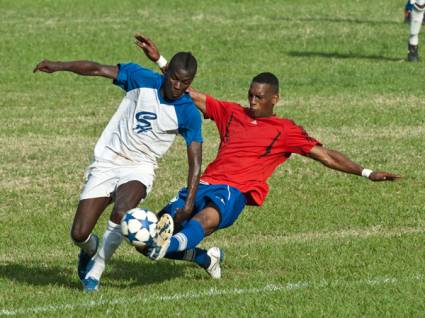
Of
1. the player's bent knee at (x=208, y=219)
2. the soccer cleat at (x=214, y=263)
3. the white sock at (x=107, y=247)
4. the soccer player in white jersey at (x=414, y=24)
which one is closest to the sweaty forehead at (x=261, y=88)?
the player's bent knee at (x=208, y=219)

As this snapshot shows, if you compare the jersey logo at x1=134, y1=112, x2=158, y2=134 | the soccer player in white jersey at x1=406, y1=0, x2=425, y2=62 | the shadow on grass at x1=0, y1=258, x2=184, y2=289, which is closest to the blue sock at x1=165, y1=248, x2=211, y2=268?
the shadow on grass at x1=0, y1=258, x2=184, y2=289

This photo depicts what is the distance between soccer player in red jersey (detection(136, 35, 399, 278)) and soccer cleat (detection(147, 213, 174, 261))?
0.73m

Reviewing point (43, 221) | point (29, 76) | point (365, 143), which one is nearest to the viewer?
point (43, 221)

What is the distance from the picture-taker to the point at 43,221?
549 inches

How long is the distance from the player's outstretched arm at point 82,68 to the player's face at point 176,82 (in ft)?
1.72

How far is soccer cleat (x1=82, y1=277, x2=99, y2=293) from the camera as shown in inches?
406

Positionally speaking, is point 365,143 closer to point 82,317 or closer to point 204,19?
point 82,317

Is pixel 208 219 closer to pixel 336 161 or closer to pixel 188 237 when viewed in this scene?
pixel 188 237

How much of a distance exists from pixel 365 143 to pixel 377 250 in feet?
21.7

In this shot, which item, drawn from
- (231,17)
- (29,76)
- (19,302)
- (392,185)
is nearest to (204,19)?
(231,17)

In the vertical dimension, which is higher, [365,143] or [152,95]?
[152,95]

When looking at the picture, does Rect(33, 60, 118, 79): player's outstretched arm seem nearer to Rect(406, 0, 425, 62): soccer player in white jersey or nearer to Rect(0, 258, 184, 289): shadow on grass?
Rect(0, 258, 184, 289): shadow on grass

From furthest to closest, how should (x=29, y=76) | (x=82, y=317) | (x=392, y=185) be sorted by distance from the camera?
(x=29, y=76)
(x=392, y=185)
(x=82, y=317)

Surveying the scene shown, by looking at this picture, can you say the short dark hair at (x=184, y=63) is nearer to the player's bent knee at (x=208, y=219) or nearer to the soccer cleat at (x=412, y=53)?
the player's bent knee at (x=208, y=219)
